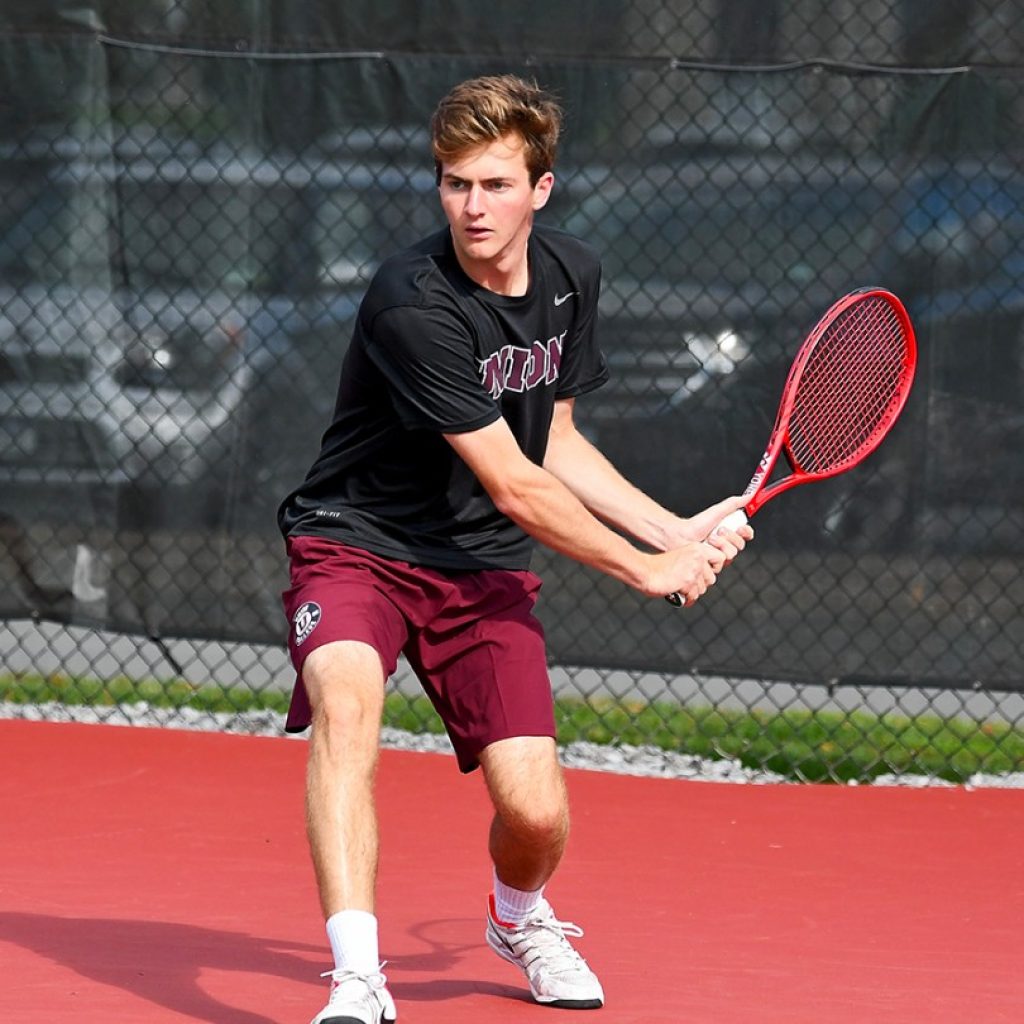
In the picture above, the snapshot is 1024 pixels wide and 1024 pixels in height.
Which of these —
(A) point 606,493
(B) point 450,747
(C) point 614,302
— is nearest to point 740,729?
(B) point 450,747

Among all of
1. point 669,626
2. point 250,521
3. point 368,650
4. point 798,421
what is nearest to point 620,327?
point 669,626

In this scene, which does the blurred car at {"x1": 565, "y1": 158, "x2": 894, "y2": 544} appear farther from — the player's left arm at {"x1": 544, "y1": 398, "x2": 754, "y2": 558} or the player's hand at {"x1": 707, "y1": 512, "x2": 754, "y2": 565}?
the player's hand at {"x1": 707, "y1": 512, "x2": 754, "y2": 565}

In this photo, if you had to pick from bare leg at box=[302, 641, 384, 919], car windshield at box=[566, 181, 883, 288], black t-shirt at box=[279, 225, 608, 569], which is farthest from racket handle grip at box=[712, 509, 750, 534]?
car windshield at box=[566, 181, 883, 288]

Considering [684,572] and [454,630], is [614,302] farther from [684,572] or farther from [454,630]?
[684,572]

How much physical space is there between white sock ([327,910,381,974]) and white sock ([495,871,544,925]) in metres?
0.68

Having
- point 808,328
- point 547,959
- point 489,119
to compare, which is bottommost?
point 547,959

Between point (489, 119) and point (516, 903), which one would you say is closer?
point (489, 119)

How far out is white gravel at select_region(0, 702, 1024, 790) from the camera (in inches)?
245

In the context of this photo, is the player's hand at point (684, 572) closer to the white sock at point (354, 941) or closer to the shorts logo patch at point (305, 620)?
the shorts logo patch at point (305, 620)

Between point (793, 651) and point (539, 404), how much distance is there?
97.2 inches

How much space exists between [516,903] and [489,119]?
4.99ft

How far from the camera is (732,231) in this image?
6113mm

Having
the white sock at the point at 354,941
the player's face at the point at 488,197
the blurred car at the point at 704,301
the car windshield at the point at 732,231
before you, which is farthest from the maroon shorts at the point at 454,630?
the car windshield at the point at 732,231

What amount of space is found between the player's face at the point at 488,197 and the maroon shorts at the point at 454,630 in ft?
2.04
